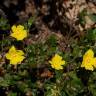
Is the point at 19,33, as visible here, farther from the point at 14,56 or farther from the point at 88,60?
the point at 88,60

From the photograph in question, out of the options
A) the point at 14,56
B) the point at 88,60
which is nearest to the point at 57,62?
the point at 88,60

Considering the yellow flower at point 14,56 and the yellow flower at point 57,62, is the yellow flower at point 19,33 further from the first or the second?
the yellow flower at point 57,62

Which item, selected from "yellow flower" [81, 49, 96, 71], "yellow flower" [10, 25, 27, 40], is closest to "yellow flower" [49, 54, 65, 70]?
Result: "yellow flower" [81, 49, 96, 71]

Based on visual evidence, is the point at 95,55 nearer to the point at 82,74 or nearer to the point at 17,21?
the point at 82,74

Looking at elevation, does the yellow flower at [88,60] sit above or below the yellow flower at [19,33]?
below

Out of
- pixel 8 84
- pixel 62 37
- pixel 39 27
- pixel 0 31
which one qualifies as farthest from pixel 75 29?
pixel 8 84

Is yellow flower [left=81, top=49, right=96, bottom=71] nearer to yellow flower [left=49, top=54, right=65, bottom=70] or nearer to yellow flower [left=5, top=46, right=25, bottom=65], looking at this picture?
yellow flower [left=49, top=54, right=65, bottom=70]

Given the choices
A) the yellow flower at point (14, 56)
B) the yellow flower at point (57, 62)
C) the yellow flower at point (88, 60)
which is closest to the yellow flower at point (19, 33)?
the yellow flower at point (14, 56)
